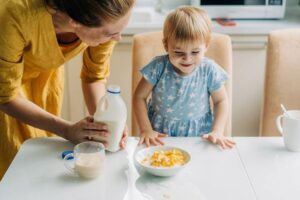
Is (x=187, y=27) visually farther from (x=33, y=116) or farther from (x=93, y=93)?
(x=33, y=116)

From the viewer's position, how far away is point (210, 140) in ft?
4.31

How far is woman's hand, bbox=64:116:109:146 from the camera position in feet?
3.93

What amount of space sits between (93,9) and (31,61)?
12.9 inches

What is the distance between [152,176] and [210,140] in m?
0.26

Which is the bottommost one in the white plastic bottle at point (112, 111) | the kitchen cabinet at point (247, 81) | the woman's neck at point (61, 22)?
the kitchen cabinet at point (247, 81)

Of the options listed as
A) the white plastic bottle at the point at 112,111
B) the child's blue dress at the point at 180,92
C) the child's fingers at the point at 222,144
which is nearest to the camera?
the white plastic bottle at the point at 112,111

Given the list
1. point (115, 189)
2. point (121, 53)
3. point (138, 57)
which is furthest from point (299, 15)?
point (115, 189)

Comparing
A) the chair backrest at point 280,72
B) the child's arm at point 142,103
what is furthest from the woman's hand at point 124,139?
the chair backrest at point 280,72

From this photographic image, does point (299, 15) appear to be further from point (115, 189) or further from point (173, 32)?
Result: point (115, 189)

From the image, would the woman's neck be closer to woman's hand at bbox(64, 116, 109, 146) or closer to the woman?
the woman

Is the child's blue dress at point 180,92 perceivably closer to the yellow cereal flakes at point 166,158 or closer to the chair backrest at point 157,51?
the chair backrest at point 157,51

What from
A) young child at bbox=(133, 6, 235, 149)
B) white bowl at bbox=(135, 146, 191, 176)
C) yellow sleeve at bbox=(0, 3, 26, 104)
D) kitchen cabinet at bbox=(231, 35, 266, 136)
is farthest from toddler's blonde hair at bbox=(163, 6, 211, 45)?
kitchen cabinet at bbox=(231, 35, 266, 136)

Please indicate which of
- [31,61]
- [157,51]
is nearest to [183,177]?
[31,61]

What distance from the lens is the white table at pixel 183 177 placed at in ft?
3.45
